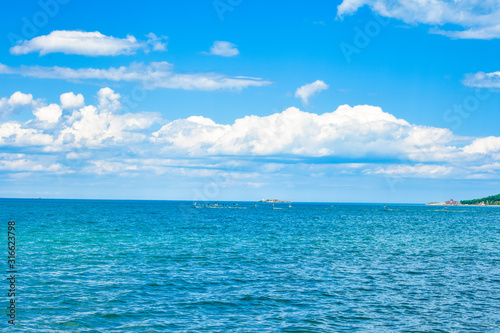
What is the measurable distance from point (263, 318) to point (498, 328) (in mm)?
13371

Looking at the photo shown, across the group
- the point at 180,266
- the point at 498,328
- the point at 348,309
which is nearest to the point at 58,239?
the point at 180,266

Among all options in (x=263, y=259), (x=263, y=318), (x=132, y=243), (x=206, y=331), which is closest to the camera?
(x=206, y=331)

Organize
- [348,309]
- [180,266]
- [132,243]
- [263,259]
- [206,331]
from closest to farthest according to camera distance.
Answer: [206,331] < [348,309] < [180,266] < [263,259] < [132,243]

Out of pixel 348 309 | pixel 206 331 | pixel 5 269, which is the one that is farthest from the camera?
pixel 5 269

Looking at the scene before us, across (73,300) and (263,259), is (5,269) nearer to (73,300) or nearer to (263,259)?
(73,300)

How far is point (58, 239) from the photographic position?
6625cm

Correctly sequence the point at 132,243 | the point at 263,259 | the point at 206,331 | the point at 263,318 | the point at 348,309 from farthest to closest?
the point at 132,243 < the point at 263,259 < the point at 348,309 < the point at 263,318 < the point at 206,331

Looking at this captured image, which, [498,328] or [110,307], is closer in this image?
[498,328]

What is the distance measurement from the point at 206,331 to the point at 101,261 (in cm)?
2484

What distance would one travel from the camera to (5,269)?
39812 millimetres

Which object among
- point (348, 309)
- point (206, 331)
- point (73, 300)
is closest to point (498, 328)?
point (348, 309)

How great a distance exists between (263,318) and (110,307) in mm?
9718

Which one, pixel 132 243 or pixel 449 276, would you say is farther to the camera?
pixel 132 243

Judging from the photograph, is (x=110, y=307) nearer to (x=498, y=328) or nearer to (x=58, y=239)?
(x=498, y=328)
